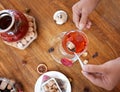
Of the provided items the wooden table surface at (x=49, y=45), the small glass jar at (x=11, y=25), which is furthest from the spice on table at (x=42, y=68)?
the small glass jar at (x=11, y=25)

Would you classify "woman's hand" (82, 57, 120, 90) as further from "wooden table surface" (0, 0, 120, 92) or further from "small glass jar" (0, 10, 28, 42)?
"small glass jar" (0, 10, 28, 42)

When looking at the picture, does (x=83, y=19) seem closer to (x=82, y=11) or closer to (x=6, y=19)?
(x=82, y=11)

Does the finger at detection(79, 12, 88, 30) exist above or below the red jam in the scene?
above

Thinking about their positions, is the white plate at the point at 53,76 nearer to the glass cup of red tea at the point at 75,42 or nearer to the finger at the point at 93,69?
the glass cup of red tea at the point at 75,42

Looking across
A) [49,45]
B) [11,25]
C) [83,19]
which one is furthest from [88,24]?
[11,25]

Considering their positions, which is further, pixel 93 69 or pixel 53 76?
pixel 53 76

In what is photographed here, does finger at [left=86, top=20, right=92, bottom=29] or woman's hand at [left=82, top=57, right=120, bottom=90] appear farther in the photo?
finger at [left=86, top=20, right=92, bottom=29]

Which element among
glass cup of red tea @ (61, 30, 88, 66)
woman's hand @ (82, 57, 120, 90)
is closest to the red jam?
glass cup of red tea @ (61, 30, 88, 66)
